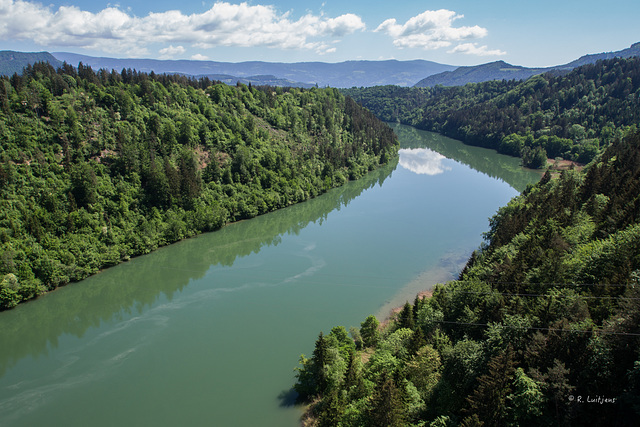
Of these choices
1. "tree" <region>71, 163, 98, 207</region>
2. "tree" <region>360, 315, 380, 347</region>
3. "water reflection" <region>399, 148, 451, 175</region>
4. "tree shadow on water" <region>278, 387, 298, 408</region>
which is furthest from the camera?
"water reflection" <region>399, 148, 451, 175</region>

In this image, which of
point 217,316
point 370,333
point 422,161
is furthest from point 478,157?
point 217,316

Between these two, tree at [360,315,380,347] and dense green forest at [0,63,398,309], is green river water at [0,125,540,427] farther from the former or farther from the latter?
tree at [360,315,380,347]

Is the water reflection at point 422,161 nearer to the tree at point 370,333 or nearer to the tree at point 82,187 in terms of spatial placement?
the tree at point 82,187

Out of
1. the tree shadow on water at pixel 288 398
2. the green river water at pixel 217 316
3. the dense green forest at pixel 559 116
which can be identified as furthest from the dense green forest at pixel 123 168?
the dense green forest at pixel 559 116

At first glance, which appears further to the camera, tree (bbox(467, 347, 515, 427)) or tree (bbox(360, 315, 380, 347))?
tree (bbox(360, 315, 380, 347))

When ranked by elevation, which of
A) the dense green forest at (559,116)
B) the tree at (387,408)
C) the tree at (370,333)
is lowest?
the tree at (370,333)

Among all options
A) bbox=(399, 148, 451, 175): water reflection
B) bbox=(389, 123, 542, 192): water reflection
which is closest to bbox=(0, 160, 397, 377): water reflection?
bbox=(399, 148, 451, 175): water reflection
